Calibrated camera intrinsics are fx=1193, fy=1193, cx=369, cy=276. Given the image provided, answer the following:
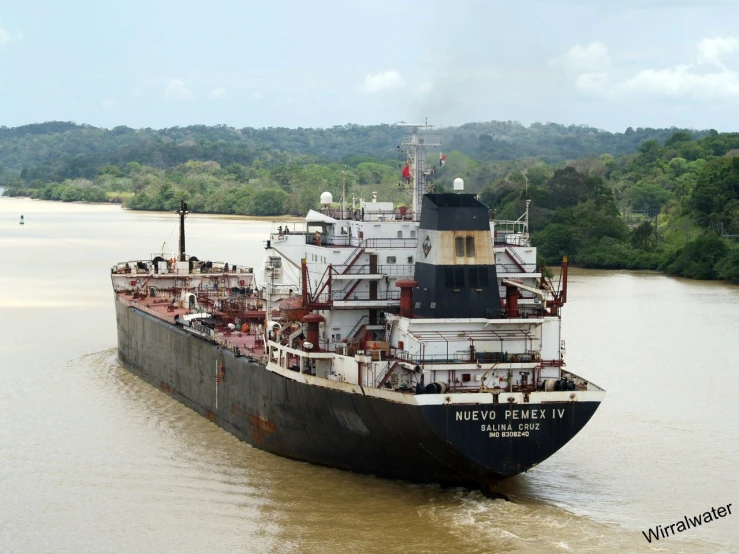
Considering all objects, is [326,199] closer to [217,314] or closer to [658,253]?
[217,314]

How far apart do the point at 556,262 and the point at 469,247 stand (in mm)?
50225

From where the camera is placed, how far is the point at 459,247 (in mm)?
23422

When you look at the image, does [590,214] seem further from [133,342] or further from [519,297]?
[519,297]

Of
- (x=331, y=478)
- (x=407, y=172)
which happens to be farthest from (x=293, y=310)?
(x=407, y=172)

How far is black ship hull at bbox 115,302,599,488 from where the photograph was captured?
2145cm

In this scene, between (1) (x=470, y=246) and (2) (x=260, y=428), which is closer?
(1) (x=470, y=246)

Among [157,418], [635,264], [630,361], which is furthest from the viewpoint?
[635,264]

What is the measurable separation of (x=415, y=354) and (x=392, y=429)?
1.59 m

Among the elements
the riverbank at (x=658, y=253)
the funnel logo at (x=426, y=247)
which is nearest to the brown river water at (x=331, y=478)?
the funnel logo at (x=426, y=247)

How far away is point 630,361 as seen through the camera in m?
36.2

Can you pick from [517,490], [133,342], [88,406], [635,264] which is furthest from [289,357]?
[635,264]

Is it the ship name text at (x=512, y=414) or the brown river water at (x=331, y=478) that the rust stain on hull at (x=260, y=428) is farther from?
the ship name text at (x=512, y=414)

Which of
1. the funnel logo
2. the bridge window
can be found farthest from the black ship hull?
the funnel logo

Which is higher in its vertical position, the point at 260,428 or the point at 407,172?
the point at 407,172
